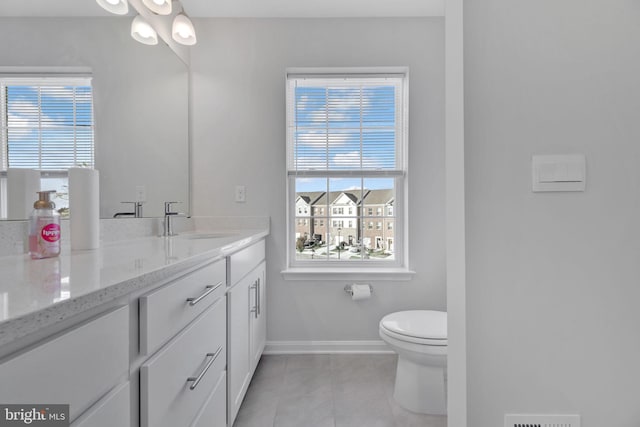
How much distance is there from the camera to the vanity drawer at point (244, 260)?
4.46ft

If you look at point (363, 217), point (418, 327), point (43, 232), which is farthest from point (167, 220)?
point (418, 327)

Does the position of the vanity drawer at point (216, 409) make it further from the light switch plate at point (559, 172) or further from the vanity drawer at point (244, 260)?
the light switch plate at point (559, 172)

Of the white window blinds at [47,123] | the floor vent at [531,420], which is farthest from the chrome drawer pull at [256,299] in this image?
the floor vent at [531,420]

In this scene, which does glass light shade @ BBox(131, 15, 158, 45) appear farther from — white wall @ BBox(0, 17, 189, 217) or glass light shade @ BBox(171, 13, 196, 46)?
glass light shade @ BBox(171, 13, 196, 46)

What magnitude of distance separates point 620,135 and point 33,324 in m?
1.60

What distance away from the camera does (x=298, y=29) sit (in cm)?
222

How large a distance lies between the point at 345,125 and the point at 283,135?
48 centimetres

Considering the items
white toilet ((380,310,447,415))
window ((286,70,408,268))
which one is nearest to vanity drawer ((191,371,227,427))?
white toilet ((380,310,447,415))

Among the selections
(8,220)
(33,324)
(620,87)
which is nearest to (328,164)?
(620,87)

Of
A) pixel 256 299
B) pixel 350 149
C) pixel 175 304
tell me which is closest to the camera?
pixel 175 304

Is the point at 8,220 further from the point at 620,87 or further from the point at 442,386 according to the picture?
the point at 620,87

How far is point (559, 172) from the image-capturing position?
1017 millimetres

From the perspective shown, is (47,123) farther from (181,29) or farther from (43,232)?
(181,29)

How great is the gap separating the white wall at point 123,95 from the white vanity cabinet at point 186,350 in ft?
2.56
